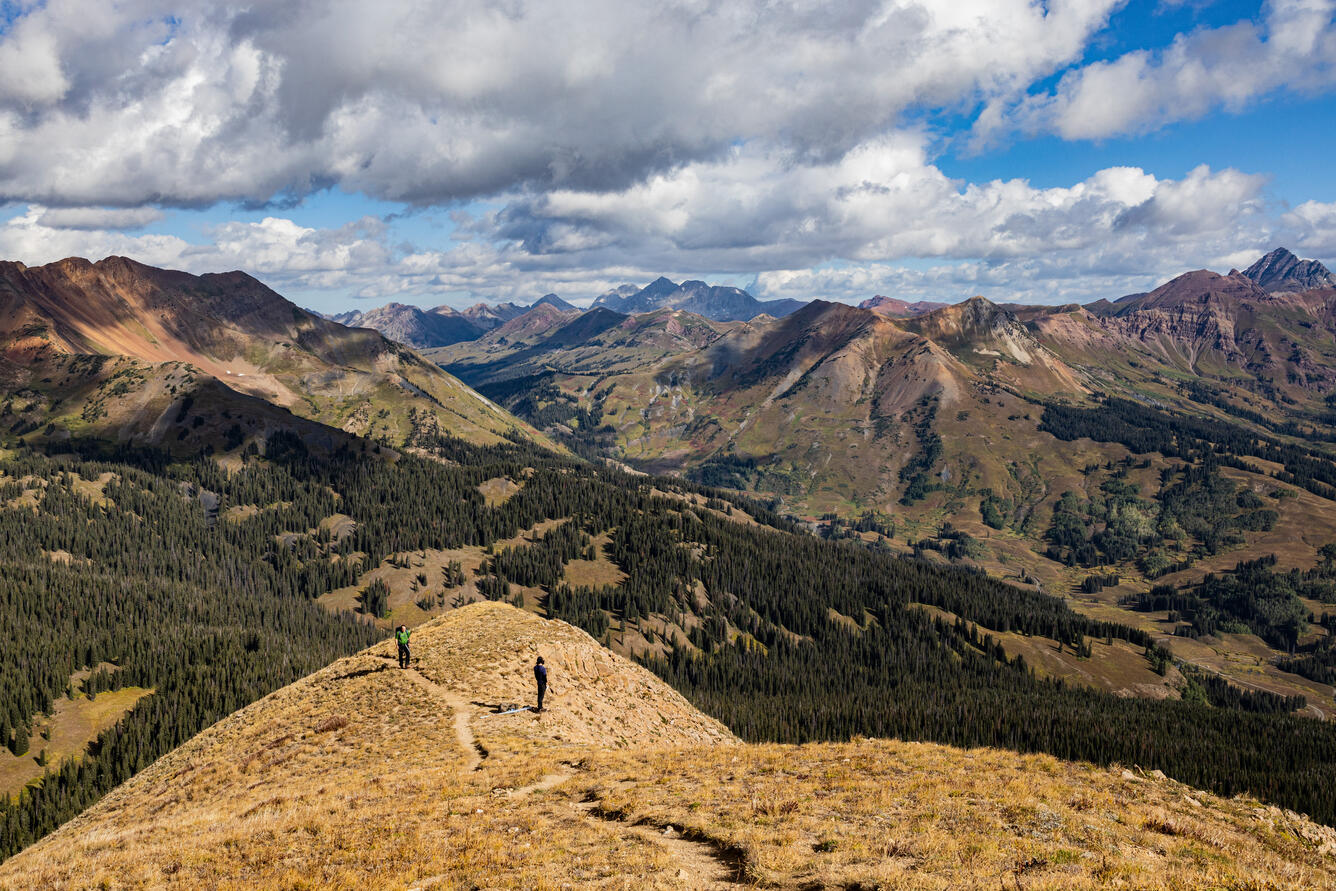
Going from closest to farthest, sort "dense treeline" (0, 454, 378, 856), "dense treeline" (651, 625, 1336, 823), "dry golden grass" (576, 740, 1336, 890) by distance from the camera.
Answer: "dry golden grass" (576, 740, 1336, 890), "dense treeline" (0, 454, 378, 856), "dense treeline" (651, 625, 1336, 823)

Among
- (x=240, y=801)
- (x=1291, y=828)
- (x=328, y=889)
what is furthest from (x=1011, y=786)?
(x=240, y=801)

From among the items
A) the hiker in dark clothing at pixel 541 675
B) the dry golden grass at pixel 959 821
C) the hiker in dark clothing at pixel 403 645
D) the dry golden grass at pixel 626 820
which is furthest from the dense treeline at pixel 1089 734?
the dry golden grass at pixel 959 821

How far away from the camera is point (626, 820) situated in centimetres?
3634

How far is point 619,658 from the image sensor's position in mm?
89500

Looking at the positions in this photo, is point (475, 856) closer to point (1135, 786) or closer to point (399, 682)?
point (1135, 786)

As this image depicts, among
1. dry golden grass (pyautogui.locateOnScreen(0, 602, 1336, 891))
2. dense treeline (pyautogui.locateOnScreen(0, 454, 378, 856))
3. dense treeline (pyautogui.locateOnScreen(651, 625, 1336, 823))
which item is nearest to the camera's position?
dry golden grass (pyautogui.locateOnScreen(0, 602, 1336, 891))

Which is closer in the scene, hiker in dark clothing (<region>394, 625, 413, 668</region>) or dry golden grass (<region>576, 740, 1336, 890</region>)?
dry golden grass (<region>576, 740, 1336, 890</region>)

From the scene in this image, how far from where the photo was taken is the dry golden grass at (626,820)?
28.1 m

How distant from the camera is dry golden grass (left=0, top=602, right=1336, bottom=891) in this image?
28125 millimetres

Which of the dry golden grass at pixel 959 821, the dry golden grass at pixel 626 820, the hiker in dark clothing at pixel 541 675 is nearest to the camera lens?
the dry golden grass at pixel 959 821

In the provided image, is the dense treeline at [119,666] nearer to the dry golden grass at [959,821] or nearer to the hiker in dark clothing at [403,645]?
the hiker in dark clothing at [403,645]

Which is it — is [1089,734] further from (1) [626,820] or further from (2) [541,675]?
(1) [626,820]

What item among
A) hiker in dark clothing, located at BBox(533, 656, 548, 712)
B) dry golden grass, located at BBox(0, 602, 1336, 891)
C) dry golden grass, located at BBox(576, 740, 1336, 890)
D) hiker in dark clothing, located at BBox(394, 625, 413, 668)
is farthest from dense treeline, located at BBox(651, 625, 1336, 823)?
dry golden grass, located at BBox(576, 740, 1336, 890)

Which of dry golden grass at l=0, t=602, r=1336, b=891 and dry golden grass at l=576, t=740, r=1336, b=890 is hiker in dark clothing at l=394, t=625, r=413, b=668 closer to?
dry golden grass at l=0, t=602, r=1336, b=891
